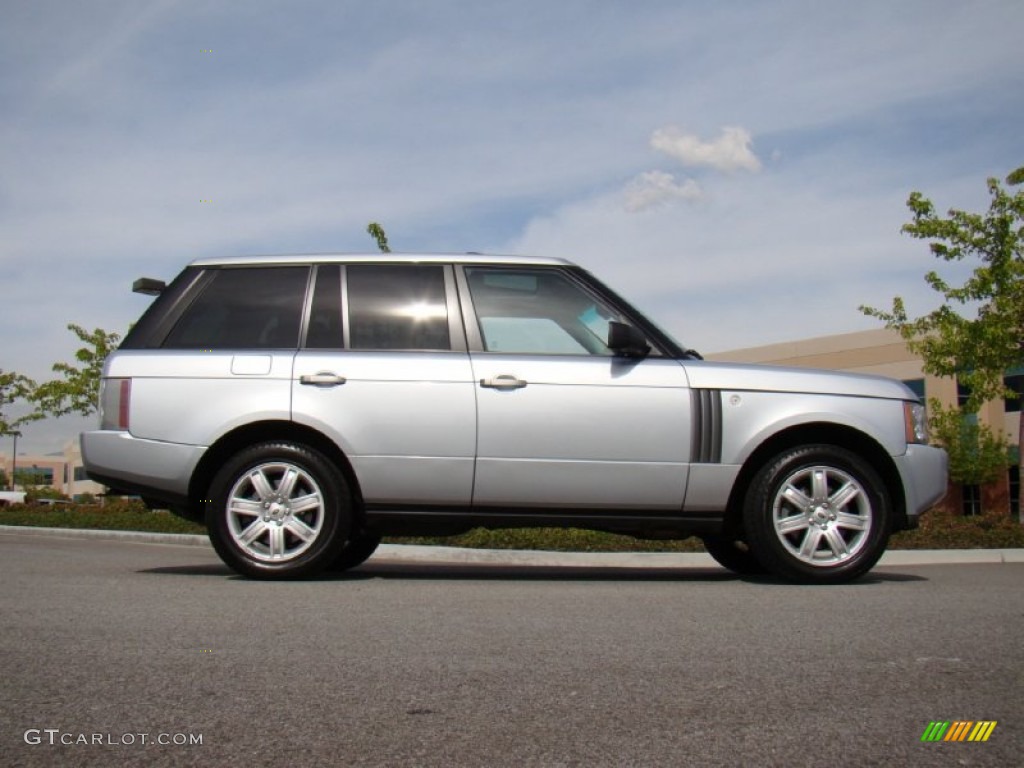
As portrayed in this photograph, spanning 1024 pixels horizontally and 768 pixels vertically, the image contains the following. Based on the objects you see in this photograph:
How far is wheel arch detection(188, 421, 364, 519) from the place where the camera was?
6.78m

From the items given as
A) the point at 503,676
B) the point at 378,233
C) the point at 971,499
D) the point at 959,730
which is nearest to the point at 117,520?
the point at 378,233

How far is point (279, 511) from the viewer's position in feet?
21.9

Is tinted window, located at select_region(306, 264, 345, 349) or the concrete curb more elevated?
tinted window, located at select_region(306, 264, 345, 349)

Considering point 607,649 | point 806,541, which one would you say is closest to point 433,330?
point 806,541

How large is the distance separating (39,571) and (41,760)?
5.55 meters

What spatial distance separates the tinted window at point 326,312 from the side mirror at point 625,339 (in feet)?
5.54

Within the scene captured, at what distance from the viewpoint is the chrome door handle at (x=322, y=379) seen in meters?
6.70

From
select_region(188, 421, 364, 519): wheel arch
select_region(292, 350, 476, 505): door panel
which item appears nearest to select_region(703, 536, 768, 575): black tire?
select_region(292, 350, 476, 505): door panel

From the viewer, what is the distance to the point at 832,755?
9.00 feet

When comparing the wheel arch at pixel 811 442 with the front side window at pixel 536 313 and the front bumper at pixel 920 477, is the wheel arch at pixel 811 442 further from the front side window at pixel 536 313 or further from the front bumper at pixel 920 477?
the front side window at pixel 536 313

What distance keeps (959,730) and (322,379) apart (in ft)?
14.8

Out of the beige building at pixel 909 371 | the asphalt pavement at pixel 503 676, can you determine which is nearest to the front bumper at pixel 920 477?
the asphalt pavement at pixel 503 676

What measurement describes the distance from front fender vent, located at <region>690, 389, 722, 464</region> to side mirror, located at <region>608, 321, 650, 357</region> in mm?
428

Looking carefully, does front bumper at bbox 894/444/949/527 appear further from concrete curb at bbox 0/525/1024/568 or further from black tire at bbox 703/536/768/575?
concrete curb at bbox 0/525/1024/568
